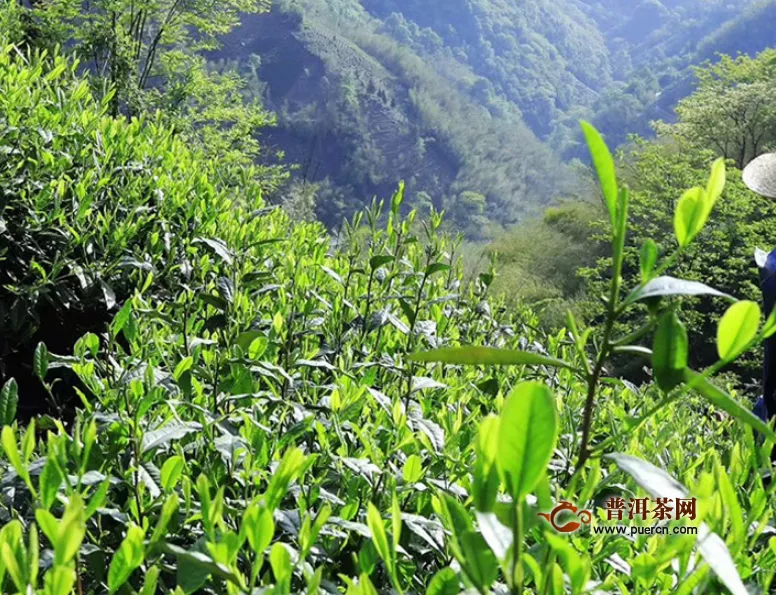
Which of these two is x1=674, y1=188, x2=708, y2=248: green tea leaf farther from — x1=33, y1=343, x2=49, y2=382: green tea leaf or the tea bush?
x1=33, y1=343, x2=49, y2=382: green tea leaf

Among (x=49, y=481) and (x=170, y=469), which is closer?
(x=49, y=481)

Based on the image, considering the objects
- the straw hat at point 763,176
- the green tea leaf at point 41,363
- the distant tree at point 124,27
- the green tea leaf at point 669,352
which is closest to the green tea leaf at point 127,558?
the green tea leaf at point 669,352

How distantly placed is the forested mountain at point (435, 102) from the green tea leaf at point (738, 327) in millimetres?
55212

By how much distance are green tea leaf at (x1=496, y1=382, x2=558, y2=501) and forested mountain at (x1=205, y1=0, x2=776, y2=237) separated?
181ft

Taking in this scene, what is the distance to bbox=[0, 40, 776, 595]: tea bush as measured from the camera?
1.60ft

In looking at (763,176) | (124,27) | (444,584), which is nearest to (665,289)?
(444,584)

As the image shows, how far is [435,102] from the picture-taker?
77438 mm

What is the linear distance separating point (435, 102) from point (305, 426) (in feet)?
260

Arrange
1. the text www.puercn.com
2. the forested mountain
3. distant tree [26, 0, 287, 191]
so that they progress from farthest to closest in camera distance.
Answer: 1. the forested mountain
2. distant tree [26, 0, 287, 191]
3. the text www.puercn.com

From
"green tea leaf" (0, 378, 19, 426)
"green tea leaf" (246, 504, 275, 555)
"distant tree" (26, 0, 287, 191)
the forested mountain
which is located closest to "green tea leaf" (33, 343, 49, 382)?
"green tea leaf" (0, 378, 19, 426)

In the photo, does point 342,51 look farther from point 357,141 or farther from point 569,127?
point 569,127

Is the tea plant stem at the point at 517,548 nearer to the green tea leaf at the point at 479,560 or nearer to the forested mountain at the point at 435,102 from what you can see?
the green tea leaf at the point at 479,560

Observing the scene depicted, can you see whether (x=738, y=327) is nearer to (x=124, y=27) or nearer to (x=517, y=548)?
(x=517, y=548)

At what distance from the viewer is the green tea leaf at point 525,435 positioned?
350 millimetres
